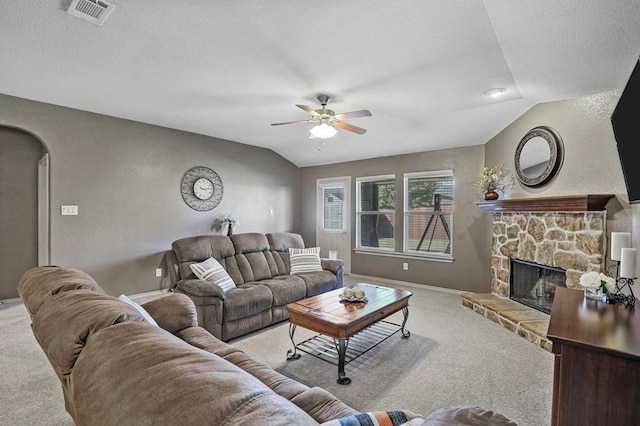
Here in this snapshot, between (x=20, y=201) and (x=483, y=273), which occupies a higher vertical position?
(x=20, y=201)

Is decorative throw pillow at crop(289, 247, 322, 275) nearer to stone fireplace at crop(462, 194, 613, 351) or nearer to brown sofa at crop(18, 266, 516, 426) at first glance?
stone fireplace at crop(462, 194, 613, 351)

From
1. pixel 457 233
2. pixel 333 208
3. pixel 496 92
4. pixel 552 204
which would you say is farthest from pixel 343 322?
pixel 333 208

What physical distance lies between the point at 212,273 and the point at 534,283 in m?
3.96

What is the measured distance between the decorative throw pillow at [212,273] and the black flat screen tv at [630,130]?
11.4 ft

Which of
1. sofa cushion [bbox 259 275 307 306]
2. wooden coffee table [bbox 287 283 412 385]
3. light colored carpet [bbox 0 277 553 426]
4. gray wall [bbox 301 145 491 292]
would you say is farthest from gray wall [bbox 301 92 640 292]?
sofa cushion [bbox 259 275 307 306]

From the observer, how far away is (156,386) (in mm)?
723

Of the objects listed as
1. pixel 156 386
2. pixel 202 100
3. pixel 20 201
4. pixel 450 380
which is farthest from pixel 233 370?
pixel 20 201

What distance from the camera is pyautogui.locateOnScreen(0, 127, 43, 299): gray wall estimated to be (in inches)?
166

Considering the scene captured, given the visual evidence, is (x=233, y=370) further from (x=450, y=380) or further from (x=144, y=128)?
(x=144, y=128)

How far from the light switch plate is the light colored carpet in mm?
1264

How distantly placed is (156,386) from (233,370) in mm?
184

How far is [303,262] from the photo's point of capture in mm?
4410

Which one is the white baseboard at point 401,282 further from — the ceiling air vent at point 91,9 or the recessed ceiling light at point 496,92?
the ceiling air vent at point 91,9

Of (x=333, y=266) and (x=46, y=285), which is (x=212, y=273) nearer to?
(x=333, y=266)
